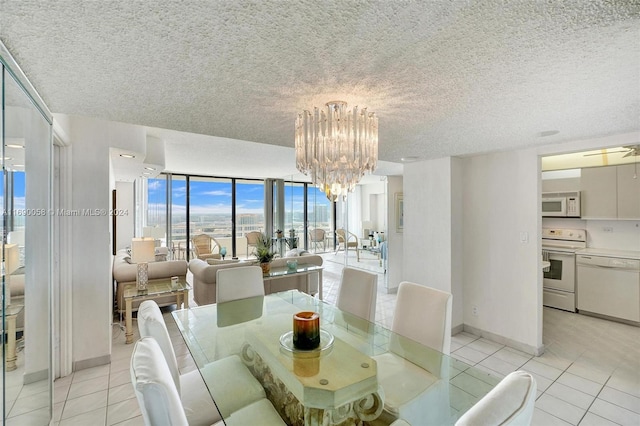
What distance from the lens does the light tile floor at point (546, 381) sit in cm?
207

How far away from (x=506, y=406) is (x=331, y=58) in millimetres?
1435

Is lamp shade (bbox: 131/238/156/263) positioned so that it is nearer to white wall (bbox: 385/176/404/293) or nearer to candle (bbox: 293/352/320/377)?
candle (bbox: 293/352/320/377)

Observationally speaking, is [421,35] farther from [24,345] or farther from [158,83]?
[24,345]

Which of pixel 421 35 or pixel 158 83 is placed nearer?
pixel 421 35

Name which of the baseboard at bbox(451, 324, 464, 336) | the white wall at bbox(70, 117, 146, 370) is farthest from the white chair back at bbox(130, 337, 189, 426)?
the baseboard at bbox(451, 324, 464, 336)

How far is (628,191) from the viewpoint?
3.92m

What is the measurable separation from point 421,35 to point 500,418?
1.32 meters

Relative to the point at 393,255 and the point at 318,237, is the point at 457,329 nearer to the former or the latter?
the point at 393,255

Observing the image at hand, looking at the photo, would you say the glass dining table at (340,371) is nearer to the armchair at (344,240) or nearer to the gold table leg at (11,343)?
the gold table leg at (11,343)

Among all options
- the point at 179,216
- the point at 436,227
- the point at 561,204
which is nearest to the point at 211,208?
the point at 179,216

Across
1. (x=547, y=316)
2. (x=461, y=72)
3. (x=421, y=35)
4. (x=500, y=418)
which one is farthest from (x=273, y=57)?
(x=547, y=316)

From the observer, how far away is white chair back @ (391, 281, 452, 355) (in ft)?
6.42

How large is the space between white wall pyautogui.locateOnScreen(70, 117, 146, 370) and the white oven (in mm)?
5658

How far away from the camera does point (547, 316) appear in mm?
4129
